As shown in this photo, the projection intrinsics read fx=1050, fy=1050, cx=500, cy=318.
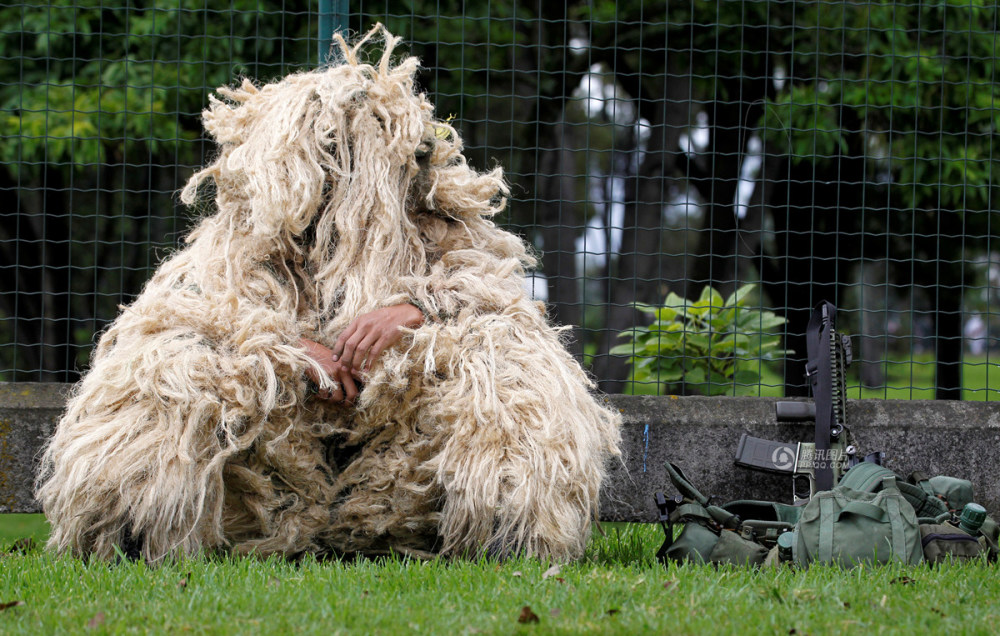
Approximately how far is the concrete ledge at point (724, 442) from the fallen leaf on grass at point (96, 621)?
7.66ft

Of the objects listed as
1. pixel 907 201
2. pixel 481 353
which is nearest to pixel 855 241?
pixel 907 201

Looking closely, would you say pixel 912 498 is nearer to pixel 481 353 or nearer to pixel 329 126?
pixel 481 353

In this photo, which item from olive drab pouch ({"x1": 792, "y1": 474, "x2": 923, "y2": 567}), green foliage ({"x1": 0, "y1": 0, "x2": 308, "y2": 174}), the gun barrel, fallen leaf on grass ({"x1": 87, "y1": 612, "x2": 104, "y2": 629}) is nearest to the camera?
fallen leaf on grass ({"x1": 87, "y1": 612, "x2": 104, "y2": 629})

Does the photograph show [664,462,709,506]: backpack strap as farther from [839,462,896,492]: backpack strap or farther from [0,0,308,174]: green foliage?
[0,0,308,174]: green foliage

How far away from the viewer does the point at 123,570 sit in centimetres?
289

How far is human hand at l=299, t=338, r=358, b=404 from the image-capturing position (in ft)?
10.7

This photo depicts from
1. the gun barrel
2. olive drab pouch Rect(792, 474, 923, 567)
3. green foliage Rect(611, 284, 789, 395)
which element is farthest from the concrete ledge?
olive drab pouch Rect(792, 474, 923, 567)

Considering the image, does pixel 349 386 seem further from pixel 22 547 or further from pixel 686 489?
pixel 22 547

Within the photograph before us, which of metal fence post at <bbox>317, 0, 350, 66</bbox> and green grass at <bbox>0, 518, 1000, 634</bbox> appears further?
metal fence post at <bbox>317, 0, 350, 66</bbox>

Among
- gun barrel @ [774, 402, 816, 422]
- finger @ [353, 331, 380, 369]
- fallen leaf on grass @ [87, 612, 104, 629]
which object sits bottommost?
fallen leaf on grass @ [87, 612, 104, 629]

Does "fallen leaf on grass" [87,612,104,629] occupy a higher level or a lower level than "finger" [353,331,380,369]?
lower

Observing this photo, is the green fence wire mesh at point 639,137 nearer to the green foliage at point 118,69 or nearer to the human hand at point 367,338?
the green foliage at point 118,69

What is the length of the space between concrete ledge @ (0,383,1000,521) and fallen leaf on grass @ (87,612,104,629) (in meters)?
2.34

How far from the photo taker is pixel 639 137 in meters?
5.93
